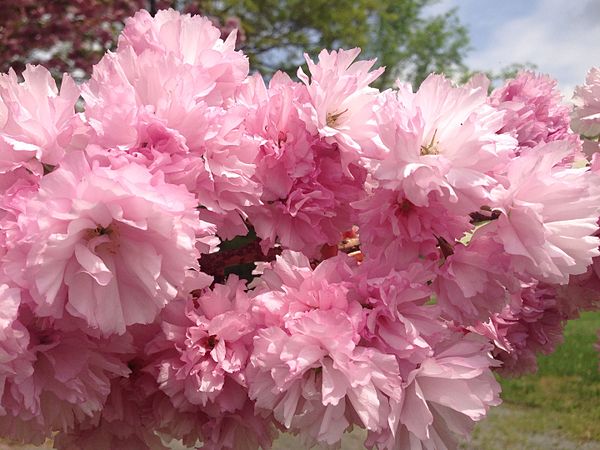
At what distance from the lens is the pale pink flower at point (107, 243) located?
0.39m

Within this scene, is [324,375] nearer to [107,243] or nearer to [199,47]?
[107,243]

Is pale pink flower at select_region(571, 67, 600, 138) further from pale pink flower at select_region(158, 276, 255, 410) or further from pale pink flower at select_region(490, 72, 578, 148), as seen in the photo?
pale pink flower at select_region(158, 276, 255, 410)

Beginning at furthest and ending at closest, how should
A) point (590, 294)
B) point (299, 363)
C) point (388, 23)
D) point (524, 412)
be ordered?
point (388, 23)
point (524, 412)
point (590, 294)
point (299, 363)

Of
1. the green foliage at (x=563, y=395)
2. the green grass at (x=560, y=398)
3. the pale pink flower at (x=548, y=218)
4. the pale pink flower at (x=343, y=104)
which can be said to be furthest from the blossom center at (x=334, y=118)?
the green foliage at (x=563, y=395)

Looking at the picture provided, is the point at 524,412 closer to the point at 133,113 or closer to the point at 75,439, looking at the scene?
the point at 75,439

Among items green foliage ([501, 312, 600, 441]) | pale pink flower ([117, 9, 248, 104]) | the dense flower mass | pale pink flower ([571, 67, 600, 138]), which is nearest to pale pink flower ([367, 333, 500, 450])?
the dense flower mass

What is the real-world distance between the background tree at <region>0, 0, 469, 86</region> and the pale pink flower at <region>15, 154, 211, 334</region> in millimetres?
410

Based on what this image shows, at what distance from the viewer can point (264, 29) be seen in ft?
20.9

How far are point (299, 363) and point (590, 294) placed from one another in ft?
1.13

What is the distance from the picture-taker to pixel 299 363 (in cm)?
44

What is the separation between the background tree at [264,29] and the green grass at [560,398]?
1.71 m

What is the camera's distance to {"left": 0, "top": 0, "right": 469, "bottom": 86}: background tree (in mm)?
3871

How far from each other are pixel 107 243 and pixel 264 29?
6.22 meters

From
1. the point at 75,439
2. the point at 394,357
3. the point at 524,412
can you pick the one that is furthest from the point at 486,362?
the point at 524,412
